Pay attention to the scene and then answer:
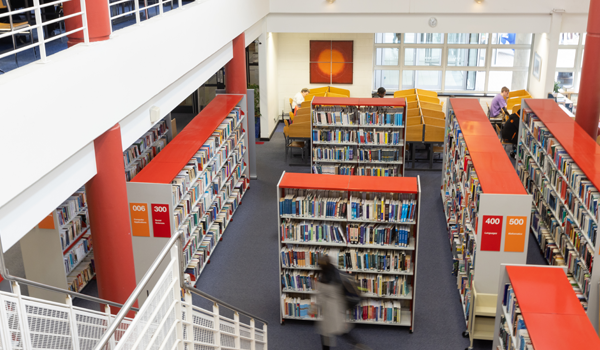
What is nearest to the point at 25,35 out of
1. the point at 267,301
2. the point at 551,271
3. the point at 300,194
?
the point at 300,194

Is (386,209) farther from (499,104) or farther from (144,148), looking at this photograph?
(499,104)

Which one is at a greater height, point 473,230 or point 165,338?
point 165,338

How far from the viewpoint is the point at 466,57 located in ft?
50.9

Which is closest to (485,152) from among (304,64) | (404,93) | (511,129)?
(511,129)

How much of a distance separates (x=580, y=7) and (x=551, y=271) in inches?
348

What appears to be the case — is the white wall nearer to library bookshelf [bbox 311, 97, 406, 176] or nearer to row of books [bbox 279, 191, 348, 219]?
library bookshelf [bbox 311, 97, 406, 176]

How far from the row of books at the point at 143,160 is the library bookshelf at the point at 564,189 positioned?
5999mm

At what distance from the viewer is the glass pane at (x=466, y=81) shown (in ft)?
51.5

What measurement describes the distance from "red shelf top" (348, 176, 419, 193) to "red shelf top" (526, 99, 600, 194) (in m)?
2.06

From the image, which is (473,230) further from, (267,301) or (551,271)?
(267,301)

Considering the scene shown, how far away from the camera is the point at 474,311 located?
632cm

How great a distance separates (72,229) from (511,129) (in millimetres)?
8634

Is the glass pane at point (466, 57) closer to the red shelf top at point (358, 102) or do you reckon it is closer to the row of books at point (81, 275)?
the red shelf top at point (358, 102)

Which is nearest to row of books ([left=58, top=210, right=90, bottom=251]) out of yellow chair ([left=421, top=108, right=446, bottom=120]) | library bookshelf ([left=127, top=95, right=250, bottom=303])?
library bookshelf ([left=127, top=95, right=250, bottom=303])
